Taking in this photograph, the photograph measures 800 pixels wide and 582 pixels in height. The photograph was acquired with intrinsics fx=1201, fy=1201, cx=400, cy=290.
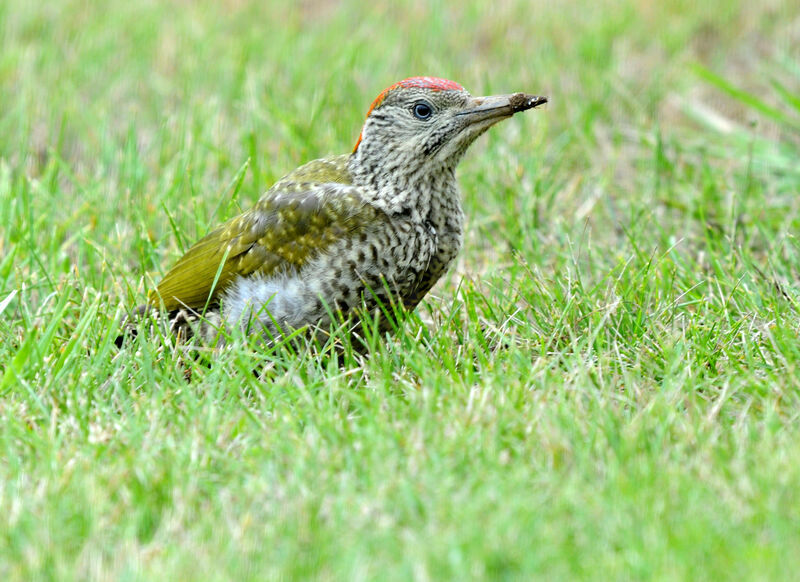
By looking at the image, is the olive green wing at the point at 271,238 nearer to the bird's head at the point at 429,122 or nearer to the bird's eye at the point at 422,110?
the bird's head at the point at 429,122

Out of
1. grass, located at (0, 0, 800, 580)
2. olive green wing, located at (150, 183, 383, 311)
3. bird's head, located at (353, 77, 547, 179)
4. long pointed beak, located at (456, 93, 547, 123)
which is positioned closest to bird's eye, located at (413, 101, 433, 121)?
bird's head, located at (353, 77, 547, 179)

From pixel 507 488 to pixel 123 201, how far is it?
9.21ft

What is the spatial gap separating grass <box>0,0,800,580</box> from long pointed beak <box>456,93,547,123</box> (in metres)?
0.56

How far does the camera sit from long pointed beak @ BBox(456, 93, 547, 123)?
12.4 ft

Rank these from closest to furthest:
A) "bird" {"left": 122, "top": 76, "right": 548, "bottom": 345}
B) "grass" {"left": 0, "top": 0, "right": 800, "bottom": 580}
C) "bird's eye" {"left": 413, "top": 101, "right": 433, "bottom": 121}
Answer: "grass" {"left": 0, "top": 0, "right": 800, "bottom": 580} < "bird" {"left": 122, "top": 76, "right": 548, "bottom": 345} < "bird's eye" {"left": 413, "top": 101, "right": 433, "bottom": 121}

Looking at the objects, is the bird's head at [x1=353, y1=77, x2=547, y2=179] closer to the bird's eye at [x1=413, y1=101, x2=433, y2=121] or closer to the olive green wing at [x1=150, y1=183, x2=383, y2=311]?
the bird's eye at [x1=413, y1=101, x2=433, y2=121]

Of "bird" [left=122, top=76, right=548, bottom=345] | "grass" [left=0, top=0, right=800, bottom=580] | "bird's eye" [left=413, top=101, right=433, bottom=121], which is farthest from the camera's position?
"bird's eye" [left=413, top=101, right=433, bottom=121]

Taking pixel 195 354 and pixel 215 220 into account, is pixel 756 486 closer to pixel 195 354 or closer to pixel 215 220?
pixel 195 354

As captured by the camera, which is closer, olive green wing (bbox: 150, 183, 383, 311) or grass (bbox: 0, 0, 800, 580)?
grass (bbox: 0, 0, 800, 580)

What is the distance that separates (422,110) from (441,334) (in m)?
0.77

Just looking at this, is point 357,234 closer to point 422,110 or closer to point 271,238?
point 271,238

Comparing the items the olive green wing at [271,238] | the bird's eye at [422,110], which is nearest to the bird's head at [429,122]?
the bird's eye at [422,110]

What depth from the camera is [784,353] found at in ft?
10.7

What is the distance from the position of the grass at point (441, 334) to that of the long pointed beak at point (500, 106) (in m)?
0.56
